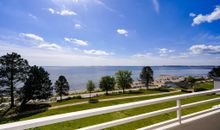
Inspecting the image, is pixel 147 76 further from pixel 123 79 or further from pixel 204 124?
pixel 204 124

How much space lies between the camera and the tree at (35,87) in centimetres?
2793

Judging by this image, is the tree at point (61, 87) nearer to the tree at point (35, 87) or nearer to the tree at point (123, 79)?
the tree at point (35, 87)

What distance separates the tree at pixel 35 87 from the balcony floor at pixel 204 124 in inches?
1121

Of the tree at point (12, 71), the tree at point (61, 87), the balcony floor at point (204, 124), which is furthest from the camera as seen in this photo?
the tree at point (61, 87)

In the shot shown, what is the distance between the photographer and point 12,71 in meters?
26.3

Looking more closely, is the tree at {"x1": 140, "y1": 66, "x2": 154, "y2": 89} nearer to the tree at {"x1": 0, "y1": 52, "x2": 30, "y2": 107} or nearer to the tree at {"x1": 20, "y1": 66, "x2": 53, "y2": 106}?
the tree at {"x1": 20, "y1": 66, "x2": 53, "y2": 106}

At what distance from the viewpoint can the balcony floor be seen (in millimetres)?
2973

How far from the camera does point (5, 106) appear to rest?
24859 mm

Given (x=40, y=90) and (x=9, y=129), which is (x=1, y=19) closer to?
(x=40, y=90)

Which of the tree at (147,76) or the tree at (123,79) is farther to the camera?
the tree at (147,76)

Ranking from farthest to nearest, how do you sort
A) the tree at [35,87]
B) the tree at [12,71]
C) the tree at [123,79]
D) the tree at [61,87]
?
the tree at [123,79], the tree at [61,87], the tree at [35,87], the tree at [12,71]

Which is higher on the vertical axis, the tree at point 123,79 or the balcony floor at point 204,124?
the balcony floor at point 204,124

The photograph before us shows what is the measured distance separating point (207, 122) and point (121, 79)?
4106cm

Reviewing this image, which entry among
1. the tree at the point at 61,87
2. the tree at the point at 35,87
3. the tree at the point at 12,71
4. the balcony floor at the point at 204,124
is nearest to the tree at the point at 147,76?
the tree at the point at 61,87
